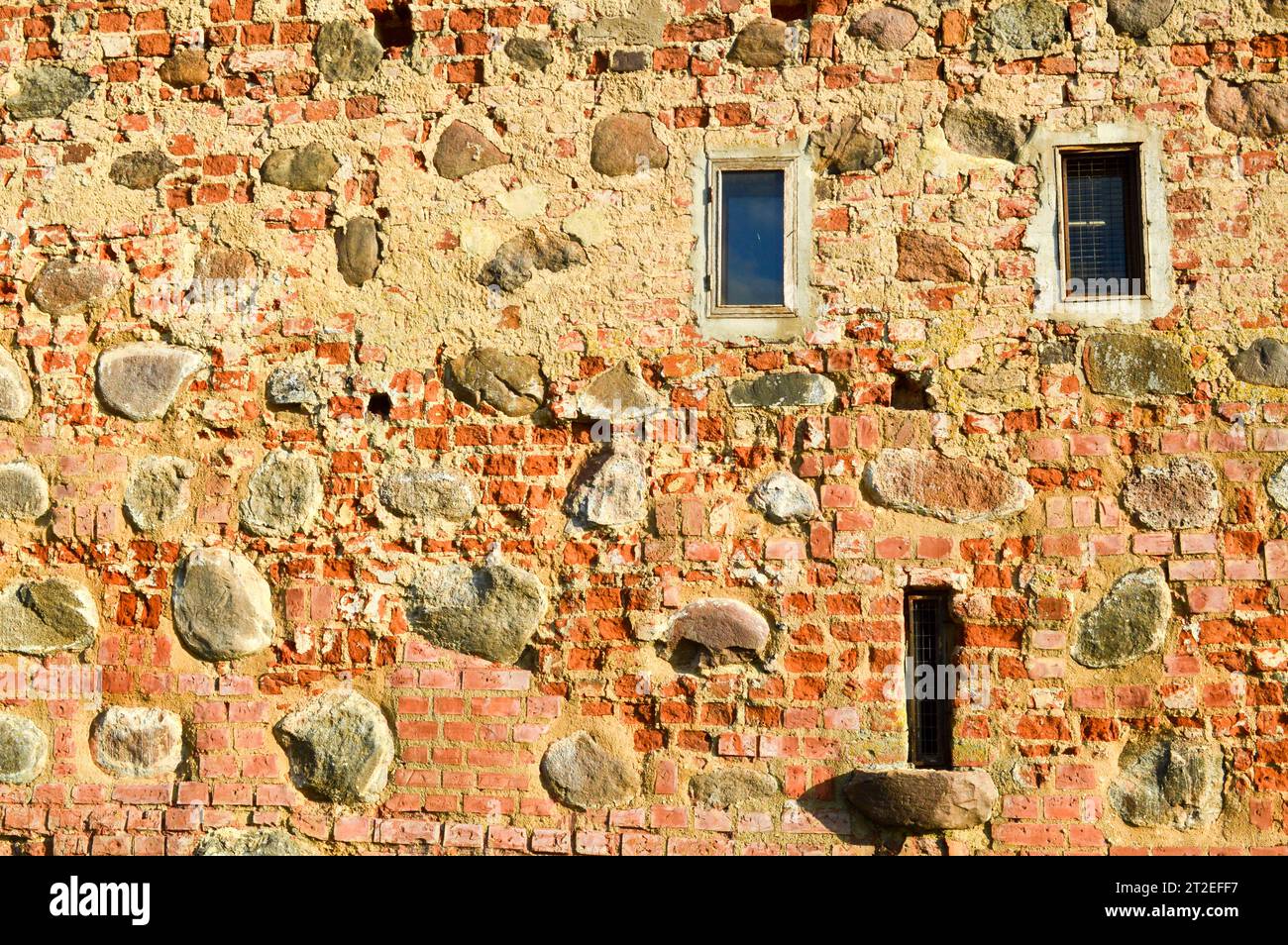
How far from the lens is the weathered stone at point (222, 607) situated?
395cm

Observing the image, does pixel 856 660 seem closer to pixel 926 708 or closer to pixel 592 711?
pixel 926 708

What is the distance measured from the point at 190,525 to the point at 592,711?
57.5 inches

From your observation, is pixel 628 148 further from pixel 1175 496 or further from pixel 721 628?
pixel 1175 496

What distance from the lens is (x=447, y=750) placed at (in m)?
3.84

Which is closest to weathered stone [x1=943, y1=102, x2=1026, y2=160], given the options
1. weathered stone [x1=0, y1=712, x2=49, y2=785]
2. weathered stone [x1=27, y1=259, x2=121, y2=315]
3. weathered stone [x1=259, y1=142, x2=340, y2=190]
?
weathered stone [x1=259, y1=142, x2=340, y2=190]

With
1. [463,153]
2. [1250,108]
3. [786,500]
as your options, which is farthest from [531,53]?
[1250,108]

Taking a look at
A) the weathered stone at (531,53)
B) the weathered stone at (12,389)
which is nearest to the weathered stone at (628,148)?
the weathered stone at (531,53)

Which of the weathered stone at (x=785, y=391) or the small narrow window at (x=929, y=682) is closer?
the small narrow window at (x=929, y=682)

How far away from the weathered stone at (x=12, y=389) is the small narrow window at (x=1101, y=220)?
3438 millimetres

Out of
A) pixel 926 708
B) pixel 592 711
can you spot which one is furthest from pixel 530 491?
pixel 926 708

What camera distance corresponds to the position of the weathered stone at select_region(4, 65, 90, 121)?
421 cm

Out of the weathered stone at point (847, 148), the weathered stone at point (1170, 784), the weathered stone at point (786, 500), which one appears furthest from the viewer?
the weathered stone at point (847, 148)

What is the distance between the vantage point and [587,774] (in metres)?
3.78

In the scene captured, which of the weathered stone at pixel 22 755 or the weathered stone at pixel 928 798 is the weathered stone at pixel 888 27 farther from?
the weathered stone at pixel 22 755
